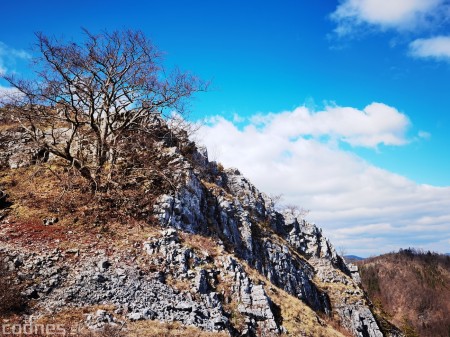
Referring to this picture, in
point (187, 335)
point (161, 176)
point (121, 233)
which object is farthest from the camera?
point (161, 176)

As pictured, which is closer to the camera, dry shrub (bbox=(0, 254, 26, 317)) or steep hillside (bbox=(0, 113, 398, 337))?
dry shrub (bbox=(0, 254, 26, 317))

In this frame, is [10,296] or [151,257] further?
[151,257]

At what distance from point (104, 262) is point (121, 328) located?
5012mm

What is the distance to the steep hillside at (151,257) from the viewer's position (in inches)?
607

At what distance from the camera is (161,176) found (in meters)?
26.5

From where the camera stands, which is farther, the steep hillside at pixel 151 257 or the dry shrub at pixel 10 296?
the steep hillside at pixel 151 257

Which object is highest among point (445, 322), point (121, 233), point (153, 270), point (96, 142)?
point (96, 142)

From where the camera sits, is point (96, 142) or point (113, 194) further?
point (96, 142)

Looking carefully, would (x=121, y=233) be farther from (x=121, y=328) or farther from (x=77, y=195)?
(x=121, y=328)

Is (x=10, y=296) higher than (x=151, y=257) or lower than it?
lower

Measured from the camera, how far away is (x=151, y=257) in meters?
19.6

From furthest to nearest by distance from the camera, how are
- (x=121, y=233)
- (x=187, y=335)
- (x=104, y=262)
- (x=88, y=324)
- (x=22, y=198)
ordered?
1. (x=22, y=198)
2. (x=121, y=233)
3. (x=104, y=262)
4. (x=187, y=335)
5. (x=88, y=324)

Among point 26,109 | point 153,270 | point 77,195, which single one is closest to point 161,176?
point 77,195

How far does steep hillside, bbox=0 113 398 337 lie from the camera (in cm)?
1541
